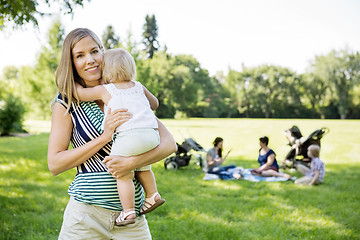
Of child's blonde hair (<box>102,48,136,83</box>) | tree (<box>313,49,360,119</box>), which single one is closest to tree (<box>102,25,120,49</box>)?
tree (<box>313,49,360,119</box>)

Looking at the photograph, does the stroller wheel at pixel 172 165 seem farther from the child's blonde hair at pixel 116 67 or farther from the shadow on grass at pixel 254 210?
the child's blonde hair at pixel 116 67

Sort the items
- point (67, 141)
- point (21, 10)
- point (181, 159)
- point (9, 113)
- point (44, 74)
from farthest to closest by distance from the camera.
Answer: point (44, 74) → point (9, 113) → point (181, 159) → point (21, 10) → point (67, 141)

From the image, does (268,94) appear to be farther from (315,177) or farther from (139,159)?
(139,159)

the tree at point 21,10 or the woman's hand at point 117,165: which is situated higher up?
the tree at point 21,10

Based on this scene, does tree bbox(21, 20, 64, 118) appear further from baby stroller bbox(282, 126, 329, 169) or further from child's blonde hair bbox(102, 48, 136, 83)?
child's blonde hair bbox(102, 48, 136, 83)

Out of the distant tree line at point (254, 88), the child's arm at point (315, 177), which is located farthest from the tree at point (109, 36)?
the child's arm at point (315, 177)

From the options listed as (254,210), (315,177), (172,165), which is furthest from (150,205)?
(172,165)

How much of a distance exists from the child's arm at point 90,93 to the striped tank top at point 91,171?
2.5 inches

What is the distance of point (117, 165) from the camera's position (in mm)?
1631

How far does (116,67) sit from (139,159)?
0.54 metres

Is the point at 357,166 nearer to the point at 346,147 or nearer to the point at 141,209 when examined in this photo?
the point at 346,147

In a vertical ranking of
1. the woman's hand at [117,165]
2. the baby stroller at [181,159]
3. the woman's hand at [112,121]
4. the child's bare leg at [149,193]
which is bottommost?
the baby stroller at [181,159]

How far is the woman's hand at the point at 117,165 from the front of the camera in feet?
5.35

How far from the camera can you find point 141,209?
1907 mm
